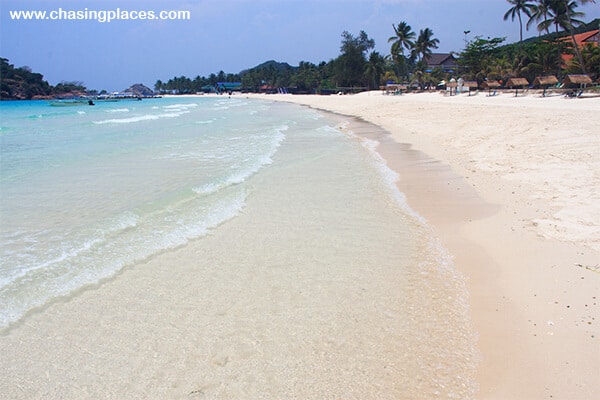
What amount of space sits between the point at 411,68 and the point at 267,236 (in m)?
91.1

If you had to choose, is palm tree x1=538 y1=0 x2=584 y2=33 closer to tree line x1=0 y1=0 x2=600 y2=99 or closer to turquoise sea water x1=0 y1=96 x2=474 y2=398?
tree line x1=0 y1=0 x2=600 y2=99

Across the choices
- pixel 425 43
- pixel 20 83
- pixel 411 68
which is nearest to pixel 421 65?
pixel 425 43

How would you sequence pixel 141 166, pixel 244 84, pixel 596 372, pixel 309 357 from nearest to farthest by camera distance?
pixel 596 372 < pixel 309 357 < pixel 141 166 < pixel 244 84

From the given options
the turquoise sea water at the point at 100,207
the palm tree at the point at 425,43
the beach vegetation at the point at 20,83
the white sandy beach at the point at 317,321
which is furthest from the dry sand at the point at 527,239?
the beach vegetation at the point at 20,83

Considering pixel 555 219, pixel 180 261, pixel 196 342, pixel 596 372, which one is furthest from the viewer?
pixel 555 219

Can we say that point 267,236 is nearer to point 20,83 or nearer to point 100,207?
point 100,207

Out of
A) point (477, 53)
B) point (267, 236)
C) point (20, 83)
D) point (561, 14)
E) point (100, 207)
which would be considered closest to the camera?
point (267, 236)

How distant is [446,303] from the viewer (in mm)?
4426

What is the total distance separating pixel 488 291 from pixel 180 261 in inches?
151

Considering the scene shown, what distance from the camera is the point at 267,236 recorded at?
6.68 metres

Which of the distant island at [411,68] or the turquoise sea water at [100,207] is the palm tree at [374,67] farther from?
the turquoise sea water at [100,207]

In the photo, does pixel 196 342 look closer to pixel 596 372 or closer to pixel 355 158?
pixel 596 372

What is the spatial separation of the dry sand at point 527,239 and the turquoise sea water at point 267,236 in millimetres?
317

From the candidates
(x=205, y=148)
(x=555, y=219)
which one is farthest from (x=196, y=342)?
(x=205, y=148)
